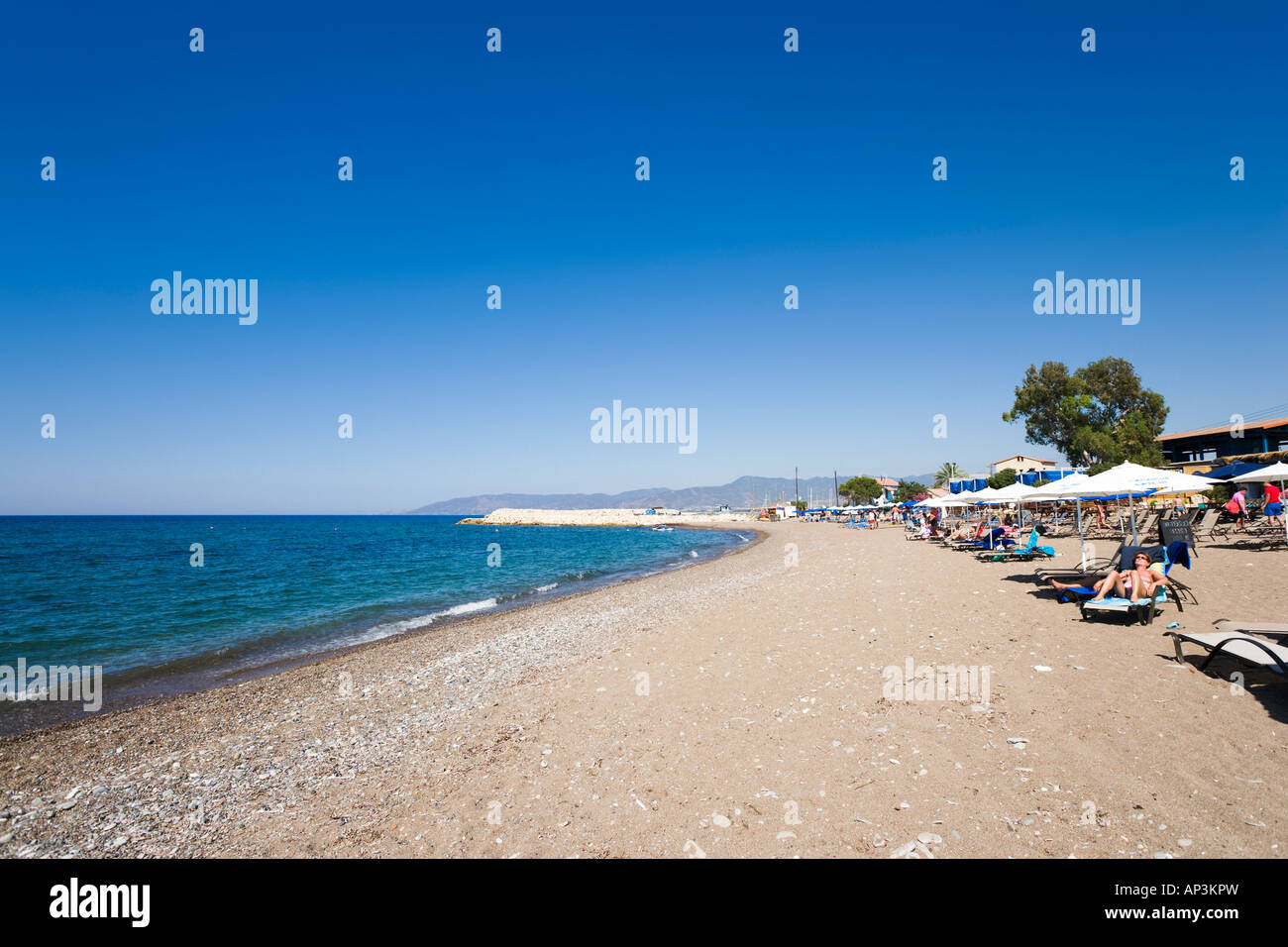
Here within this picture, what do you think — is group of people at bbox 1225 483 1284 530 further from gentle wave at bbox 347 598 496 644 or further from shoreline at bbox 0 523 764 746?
gentle wave at bbox 347 598 496 644

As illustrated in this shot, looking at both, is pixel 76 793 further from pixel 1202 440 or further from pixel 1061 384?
pixel 1202 440

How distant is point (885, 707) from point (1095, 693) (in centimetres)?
224

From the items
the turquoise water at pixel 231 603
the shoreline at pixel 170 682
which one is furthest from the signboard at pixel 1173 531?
the turquoise water at pixel 231 603

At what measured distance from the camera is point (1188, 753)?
15.8 feet

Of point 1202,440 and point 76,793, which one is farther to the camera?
point 1202,440

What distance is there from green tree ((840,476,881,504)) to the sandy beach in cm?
9208

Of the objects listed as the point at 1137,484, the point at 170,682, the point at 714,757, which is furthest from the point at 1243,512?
the point at 170,682

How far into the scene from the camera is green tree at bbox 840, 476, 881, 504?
99125mm

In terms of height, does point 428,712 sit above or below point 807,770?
below

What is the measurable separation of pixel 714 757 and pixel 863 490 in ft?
331

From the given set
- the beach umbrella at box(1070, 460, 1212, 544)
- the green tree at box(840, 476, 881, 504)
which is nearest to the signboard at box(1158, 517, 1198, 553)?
the beach umbrella at box(1070, 460, 1212, 544)

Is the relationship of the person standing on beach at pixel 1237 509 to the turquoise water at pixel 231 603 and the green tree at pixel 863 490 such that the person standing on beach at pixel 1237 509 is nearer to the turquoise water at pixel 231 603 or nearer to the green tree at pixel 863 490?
the turquoise water at pixel 231 603

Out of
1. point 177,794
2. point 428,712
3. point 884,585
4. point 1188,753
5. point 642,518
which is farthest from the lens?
point 642,518
